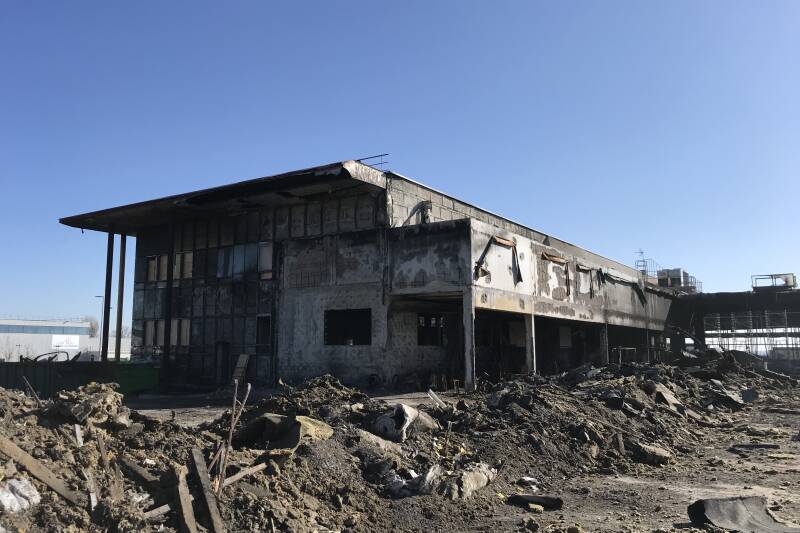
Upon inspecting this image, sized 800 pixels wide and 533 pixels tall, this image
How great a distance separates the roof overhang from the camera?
22.3 m

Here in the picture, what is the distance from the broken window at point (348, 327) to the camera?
23.1 meters

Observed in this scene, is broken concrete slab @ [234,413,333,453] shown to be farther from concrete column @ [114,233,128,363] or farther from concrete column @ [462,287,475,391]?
concrete column @ [114,233,128,363]

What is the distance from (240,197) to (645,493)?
65.3ft

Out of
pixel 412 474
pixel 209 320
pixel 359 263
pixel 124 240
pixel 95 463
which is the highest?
pixel 124 240

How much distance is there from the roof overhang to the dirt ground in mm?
13144

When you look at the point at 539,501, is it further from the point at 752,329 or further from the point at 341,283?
the point at 752,329

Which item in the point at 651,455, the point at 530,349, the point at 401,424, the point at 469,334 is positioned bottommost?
the point at 651,455

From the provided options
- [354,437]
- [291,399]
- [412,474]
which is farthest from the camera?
[291,399]

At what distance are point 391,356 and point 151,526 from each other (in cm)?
1704

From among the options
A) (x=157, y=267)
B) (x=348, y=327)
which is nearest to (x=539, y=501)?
(x=348, y=327)

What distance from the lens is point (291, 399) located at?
1260 cm

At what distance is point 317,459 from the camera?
8562 millimetres

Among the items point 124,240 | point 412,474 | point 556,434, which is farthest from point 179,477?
point 124,240

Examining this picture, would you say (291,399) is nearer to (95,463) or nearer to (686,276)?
(95,463)
